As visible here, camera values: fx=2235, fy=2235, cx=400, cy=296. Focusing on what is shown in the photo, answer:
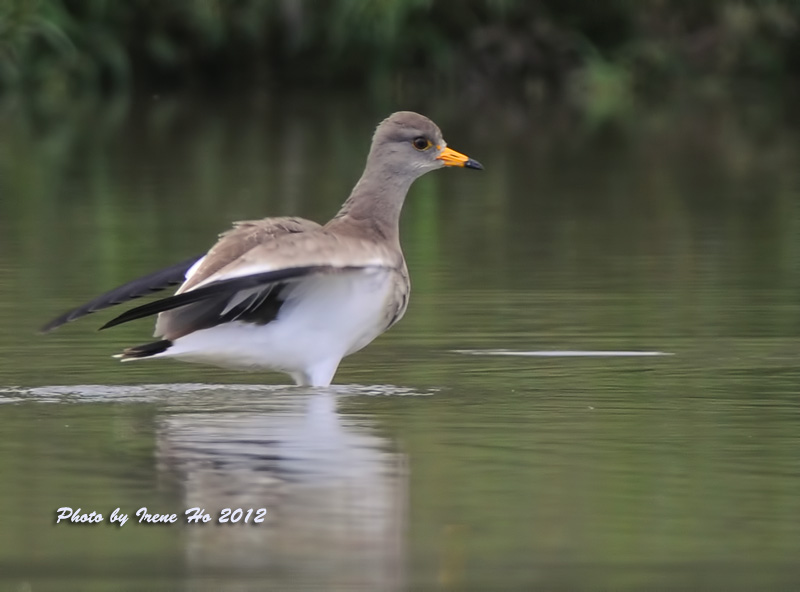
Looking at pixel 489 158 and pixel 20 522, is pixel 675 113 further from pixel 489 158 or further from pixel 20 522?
pixel 20 522

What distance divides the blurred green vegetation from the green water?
41.6 feet

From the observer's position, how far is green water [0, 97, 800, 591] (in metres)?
6.12

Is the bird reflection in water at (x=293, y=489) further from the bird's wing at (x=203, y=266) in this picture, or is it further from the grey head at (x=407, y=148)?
the grey head at (x=407, y=148)

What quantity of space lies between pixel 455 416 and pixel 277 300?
87cm

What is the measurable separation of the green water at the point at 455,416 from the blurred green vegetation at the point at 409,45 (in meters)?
12.7

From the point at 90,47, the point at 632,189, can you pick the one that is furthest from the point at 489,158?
the point at 90,47

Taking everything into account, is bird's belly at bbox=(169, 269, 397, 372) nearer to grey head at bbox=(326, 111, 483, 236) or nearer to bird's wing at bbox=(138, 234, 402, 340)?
bird's wing at bbox=(138, 234, 402, 340)

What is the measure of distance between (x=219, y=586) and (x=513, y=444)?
2.22 m

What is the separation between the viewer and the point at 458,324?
35.4 feet

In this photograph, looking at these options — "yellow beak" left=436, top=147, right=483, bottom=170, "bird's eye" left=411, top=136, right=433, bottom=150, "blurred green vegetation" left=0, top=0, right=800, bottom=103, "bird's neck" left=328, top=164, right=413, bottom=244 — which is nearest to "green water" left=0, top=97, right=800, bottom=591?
"bird's neck" left=328, top=164, right=413, bottom=244

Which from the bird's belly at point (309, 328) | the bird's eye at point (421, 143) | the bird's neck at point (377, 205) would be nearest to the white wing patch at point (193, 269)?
the bird's belly at point (309, 328)

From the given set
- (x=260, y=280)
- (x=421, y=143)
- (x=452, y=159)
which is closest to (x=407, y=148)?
(x=421, y=143)

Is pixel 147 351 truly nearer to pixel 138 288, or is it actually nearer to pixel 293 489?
pixel 138 288

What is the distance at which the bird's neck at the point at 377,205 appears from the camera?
31.1 ft
